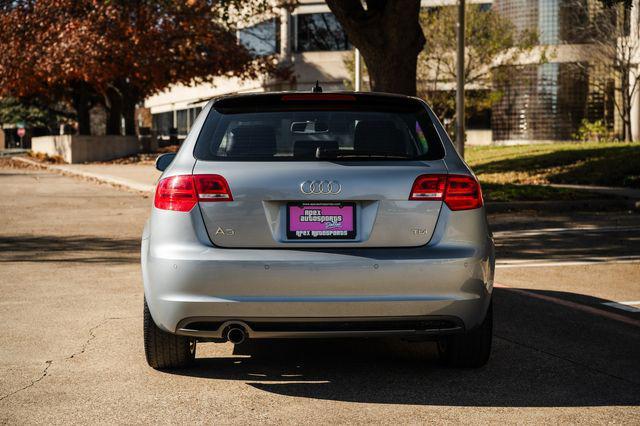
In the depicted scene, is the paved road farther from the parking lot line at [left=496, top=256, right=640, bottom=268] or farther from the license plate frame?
the license plate frame

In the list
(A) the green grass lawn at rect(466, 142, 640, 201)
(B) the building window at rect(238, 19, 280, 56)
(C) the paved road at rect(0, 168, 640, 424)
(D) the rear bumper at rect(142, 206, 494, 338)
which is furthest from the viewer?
(B) the building window at rect(238, 19, 280, 56)

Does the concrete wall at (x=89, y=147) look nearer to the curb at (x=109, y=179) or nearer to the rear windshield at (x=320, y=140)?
the curb at (x=109, y=179)

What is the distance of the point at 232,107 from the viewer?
5914 millimetres

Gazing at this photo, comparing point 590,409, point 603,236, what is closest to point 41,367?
point 590,409

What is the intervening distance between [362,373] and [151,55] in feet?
114

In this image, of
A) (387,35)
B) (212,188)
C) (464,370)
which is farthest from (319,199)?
(387,35)

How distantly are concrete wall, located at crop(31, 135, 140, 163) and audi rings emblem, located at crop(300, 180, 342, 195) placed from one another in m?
38.3

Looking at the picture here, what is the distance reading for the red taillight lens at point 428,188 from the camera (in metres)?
5.48

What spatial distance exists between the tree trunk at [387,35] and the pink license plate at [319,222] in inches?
486

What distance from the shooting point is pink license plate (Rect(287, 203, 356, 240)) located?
212 inches

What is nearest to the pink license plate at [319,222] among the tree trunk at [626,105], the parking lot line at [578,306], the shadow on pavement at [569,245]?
the parking lot line at [578,306]

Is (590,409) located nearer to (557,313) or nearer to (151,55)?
(557,313)

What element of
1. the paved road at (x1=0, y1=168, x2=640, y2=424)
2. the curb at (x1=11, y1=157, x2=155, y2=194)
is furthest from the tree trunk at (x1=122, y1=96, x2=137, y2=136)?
the paved road at (x1=0, y1=168, x2=640, y2=424)

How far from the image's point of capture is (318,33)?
178ft
